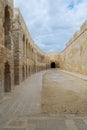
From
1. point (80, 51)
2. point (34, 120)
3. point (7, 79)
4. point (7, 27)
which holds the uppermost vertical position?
point (7, 27)

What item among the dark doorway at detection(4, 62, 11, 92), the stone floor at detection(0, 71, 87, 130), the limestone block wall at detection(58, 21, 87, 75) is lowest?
the stone floor at detection(0, 71, 87, 130)

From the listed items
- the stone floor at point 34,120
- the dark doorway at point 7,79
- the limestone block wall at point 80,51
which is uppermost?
the limestone block wall at point 80,51

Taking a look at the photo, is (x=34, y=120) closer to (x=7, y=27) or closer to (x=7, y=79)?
(x=7, y=79)

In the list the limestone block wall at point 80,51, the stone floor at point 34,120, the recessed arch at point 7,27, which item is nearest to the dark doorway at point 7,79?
the recessed arch at point 7,27

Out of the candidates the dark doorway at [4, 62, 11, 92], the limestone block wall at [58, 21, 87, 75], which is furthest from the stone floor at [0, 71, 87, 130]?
the limestone block wall at [58, 21, 87, 75]

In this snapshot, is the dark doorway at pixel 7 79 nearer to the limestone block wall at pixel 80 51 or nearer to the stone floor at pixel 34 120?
the stone floor at pixel 34 120

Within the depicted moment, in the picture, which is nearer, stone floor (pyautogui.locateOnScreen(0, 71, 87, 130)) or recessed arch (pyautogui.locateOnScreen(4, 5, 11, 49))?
stone floor (pyautogui.locateOnScreen(0, 71, 87, 130))

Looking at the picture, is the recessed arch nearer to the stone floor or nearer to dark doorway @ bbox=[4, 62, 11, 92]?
dark doorway @ bbox=[4, 62, 11, 92]

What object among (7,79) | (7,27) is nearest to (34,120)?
(7,79)

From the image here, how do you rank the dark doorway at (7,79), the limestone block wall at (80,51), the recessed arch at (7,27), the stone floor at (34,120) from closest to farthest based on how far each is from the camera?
the stone floor at (34,120)
the dark doorway at (7,79)
the recessed arch at (7,27)
the limestone block wall at (80,51)

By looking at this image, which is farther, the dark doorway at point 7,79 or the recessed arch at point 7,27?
the recessed arch at point 7,27

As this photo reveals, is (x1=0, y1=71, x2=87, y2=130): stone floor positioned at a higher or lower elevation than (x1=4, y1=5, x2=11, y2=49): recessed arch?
lower

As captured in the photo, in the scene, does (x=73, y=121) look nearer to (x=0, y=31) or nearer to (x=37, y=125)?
(x=37, y=125)

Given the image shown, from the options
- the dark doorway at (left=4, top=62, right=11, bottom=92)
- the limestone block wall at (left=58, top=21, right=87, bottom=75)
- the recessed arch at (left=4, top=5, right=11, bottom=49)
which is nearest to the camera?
the dark doorway at (left=4, top=62, right=11, bottom=92)
